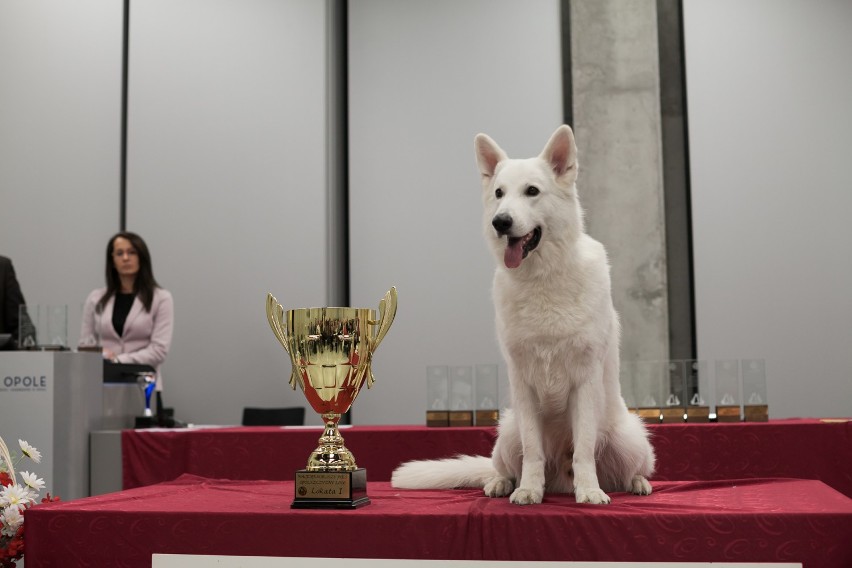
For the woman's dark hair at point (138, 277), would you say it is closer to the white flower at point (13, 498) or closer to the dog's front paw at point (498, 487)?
the white flower at point (13, 498)

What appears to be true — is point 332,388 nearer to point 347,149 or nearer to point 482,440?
point 482,440

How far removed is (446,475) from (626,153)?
4.34m

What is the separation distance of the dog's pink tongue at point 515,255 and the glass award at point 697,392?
225 cm

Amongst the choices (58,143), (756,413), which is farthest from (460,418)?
(58,143)

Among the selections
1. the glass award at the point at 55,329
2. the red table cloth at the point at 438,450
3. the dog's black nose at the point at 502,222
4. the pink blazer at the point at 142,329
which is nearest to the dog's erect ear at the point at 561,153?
the dog's black nose at the point at 502,222

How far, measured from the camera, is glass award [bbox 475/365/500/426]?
4.40m

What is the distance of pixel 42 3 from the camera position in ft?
24.0

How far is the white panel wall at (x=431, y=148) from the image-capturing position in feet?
22.5

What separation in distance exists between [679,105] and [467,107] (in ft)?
5.45

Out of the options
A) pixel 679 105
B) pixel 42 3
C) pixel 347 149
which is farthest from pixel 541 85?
pixel 42 3

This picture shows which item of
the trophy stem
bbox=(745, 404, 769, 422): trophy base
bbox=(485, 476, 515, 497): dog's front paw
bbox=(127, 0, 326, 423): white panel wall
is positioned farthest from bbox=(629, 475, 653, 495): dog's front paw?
bbox=(127, 0, 326, 423): white panel wall

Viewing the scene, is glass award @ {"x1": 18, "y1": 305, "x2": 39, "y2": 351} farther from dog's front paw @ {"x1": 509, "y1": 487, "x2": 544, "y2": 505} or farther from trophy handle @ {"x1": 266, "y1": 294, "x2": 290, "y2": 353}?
dog's front paw @ {"x1": 509, "y1": 487, "x2": 544, "y2": 505}

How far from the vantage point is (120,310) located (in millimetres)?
6012

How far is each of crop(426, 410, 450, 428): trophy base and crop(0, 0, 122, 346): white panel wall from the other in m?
3.93
